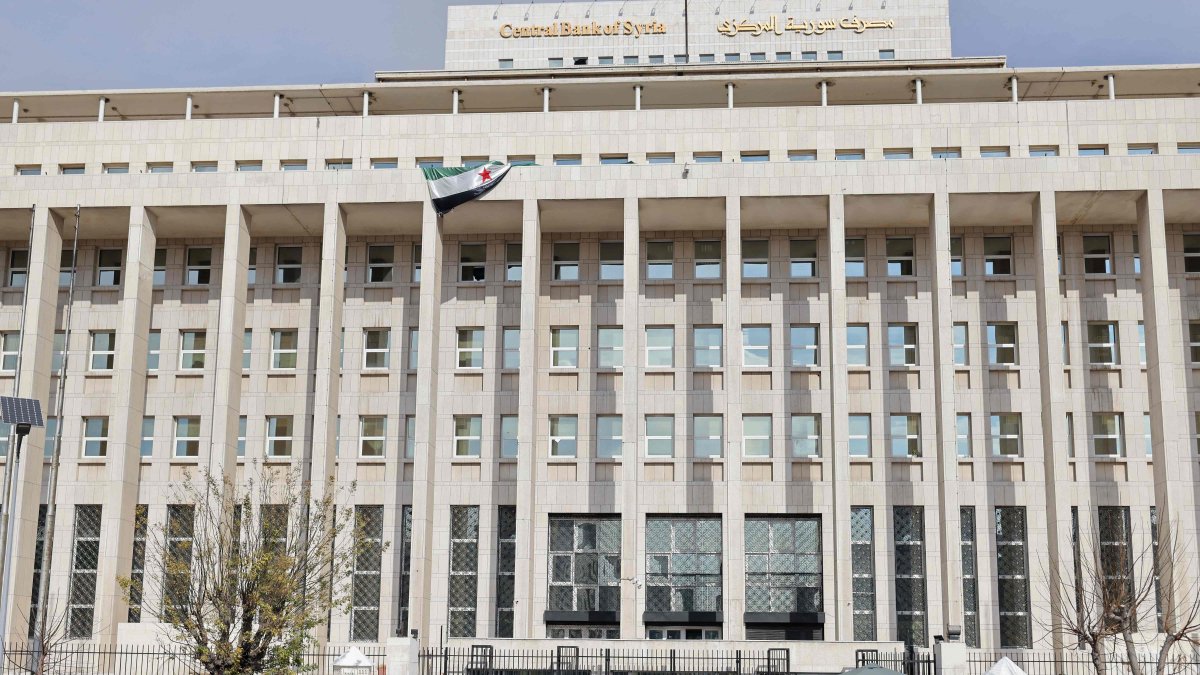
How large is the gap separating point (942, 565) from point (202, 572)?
931 inches

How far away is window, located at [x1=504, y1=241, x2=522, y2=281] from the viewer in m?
50.3

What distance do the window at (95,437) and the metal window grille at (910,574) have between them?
94.3 ft

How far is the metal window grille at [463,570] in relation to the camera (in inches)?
1858

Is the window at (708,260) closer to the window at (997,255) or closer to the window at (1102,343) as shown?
the window at (997,255)

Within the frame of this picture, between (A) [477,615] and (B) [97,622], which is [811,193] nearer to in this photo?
(A) [477,615]

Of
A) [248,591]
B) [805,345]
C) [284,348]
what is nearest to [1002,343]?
[805,345]

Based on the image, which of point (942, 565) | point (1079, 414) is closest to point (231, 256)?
point (942, 565)

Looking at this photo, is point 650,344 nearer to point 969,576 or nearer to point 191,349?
point 969,576

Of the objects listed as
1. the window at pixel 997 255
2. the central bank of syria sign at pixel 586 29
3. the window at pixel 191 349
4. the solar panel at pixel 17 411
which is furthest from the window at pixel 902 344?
the solar panel at pixel 17 411

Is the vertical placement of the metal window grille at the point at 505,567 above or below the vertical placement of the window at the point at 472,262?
below

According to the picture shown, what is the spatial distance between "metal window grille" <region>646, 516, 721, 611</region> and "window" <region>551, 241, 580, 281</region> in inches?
373

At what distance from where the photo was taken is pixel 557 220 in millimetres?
49219

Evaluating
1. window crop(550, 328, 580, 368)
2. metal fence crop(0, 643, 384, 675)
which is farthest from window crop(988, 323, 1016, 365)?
metal fence crop(0, 643, 384, 675)

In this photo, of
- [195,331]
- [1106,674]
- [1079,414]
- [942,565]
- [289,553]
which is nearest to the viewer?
[289,553]
